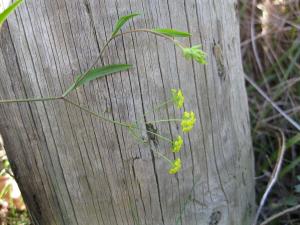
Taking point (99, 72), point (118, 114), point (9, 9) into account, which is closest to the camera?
point (9, 9)

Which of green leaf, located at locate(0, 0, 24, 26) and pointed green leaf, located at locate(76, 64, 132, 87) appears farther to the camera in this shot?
pointed green leaf, located at locate(76, 64, 132, 87)

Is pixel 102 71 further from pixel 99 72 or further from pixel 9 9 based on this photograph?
pixel 9 9

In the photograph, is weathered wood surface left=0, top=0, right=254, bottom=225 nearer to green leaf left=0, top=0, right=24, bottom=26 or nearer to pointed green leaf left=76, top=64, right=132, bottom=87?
pointed green leaf left=76, top=64, right=132, bottom=87

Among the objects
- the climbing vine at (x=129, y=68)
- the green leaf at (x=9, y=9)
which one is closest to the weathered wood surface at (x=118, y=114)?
the climbing vine at (x=129, y=68)

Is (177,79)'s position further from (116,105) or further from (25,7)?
(25,7)

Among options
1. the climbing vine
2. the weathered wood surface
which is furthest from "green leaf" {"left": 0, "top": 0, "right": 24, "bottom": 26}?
the weathered wood surface

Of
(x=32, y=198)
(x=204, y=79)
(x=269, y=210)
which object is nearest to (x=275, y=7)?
(x=269, y=210)

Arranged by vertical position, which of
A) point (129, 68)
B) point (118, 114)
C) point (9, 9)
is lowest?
point (118, 114)

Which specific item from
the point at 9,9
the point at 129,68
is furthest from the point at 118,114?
the point at 9,9
